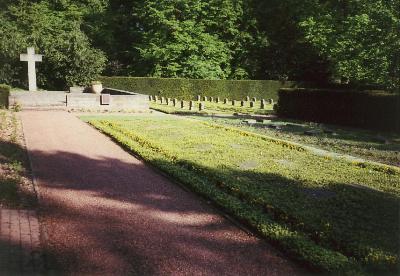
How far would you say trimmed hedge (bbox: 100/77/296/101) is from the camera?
34.7 m

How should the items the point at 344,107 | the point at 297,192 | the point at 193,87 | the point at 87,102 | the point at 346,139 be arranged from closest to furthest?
the point at 297,192 < the point at 346,139 < the point at 344,107 < the point at 87,102 < the point at 193,87

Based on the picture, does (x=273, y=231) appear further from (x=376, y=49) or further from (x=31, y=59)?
(x=31, y=59)

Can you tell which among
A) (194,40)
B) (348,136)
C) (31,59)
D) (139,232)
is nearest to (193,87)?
(194,40)

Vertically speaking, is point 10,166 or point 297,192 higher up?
point 10,166

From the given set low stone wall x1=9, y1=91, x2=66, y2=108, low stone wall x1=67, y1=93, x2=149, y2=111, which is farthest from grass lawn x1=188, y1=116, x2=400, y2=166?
low stone wall x1=9, y1=91, x2=66, y2=108

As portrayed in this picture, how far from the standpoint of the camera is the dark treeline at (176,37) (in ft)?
105

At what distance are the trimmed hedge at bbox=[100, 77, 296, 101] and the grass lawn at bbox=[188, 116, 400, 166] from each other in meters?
16.2

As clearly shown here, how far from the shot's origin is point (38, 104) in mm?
22641

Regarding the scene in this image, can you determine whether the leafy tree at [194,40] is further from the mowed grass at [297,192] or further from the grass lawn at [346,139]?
the mowed grass at [297,192]

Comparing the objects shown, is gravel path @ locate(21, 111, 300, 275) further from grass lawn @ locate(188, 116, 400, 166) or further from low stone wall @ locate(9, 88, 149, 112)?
low stone wall @ locate(9, 88, 149, 112)

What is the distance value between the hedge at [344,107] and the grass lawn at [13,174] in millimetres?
14920

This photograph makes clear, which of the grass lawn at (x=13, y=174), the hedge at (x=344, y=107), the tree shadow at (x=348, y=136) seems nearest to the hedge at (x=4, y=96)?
the grass lawn at (x=13, y=174)

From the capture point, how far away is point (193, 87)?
36.3 m

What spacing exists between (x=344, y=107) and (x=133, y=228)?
16606 millimetres
